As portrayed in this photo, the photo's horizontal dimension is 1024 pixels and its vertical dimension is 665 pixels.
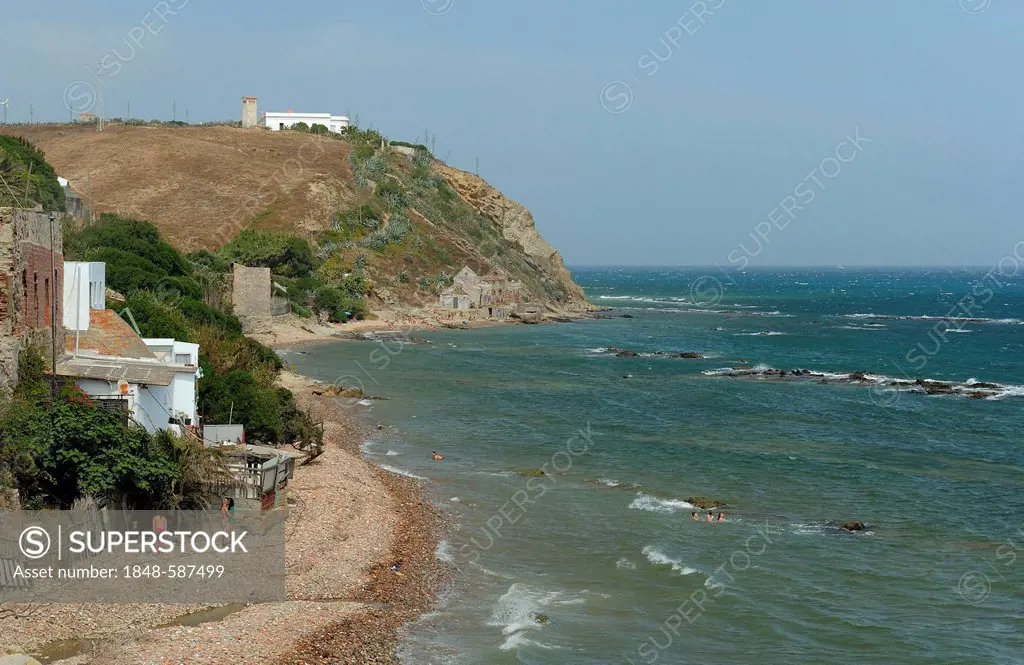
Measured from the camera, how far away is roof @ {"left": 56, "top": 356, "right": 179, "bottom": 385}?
22406mm

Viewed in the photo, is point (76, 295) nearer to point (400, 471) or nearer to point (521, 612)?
point (400, 471)

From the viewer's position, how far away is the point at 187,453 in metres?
22.2

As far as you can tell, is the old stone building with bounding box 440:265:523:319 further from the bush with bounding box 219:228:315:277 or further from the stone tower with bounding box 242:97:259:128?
the stone tower with bounding box 242:97:259:128

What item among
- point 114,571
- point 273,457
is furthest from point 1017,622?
point 114,571

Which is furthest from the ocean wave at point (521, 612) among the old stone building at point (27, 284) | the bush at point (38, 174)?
the bush at point (38, 174)

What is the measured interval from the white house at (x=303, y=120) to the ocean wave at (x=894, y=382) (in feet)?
312

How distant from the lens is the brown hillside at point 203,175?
10850 cm

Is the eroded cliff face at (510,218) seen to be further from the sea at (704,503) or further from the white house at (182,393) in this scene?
the white house at (182,393)

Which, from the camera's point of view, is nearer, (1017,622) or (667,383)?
(1017,622)

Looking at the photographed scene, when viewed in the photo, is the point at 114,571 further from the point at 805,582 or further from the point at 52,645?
the point at 805,582

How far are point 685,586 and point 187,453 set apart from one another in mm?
11790

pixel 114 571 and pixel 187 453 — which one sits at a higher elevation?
pixel 187 453

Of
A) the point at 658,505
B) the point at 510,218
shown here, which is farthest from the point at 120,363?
the point at 510,218

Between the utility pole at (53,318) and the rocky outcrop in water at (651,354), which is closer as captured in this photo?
the utility pole at (53,318)
